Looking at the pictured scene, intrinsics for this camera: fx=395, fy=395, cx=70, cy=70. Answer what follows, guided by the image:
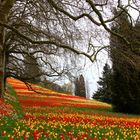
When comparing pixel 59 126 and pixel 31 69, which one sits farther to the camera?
pixel 31 69

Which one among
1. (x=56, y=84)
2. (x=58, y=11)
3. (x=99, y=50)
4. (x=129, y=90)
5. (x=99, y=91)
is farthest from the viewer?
(x=99, y=91)

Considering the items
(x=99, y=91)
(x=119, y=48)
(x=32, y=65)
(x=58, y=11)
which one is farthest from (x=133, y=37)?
(x=99, y=91)

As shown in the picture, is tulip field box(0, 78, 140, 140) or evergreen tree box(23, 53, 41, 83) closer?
tulip field box(0, 78, 140, 140)

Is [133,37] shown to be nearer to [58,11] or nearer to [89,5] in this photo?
[89,5]

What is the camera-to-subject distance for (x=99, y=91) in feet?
216

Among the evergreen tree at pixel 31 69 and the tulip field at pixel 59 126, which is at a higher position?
the evergreen tree at pixel 31 69

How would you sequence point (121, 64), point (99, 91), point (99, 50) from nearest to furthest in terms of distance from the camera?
point (99, 50)
point (121, 64)
point (99, 91)

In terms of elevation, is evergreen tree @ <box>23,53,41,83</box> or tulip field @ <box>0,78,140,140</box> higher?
evergreen tree @ <box>23,53,41,83</box>

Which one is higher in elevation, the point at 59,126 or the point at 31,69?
the point at 31,69

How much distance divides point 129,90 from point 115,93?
56.0 inches

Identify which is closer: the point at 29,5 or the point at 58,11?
the point at 58,11

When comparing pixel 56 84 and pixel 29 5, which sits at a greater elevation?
pixel 29 5

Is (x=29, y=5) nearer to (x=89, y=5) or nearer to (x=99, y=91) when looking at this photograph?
(x=89, y=5)

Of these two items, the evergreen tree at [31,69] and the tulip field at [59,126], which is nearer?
the tulip field at [59,126]
